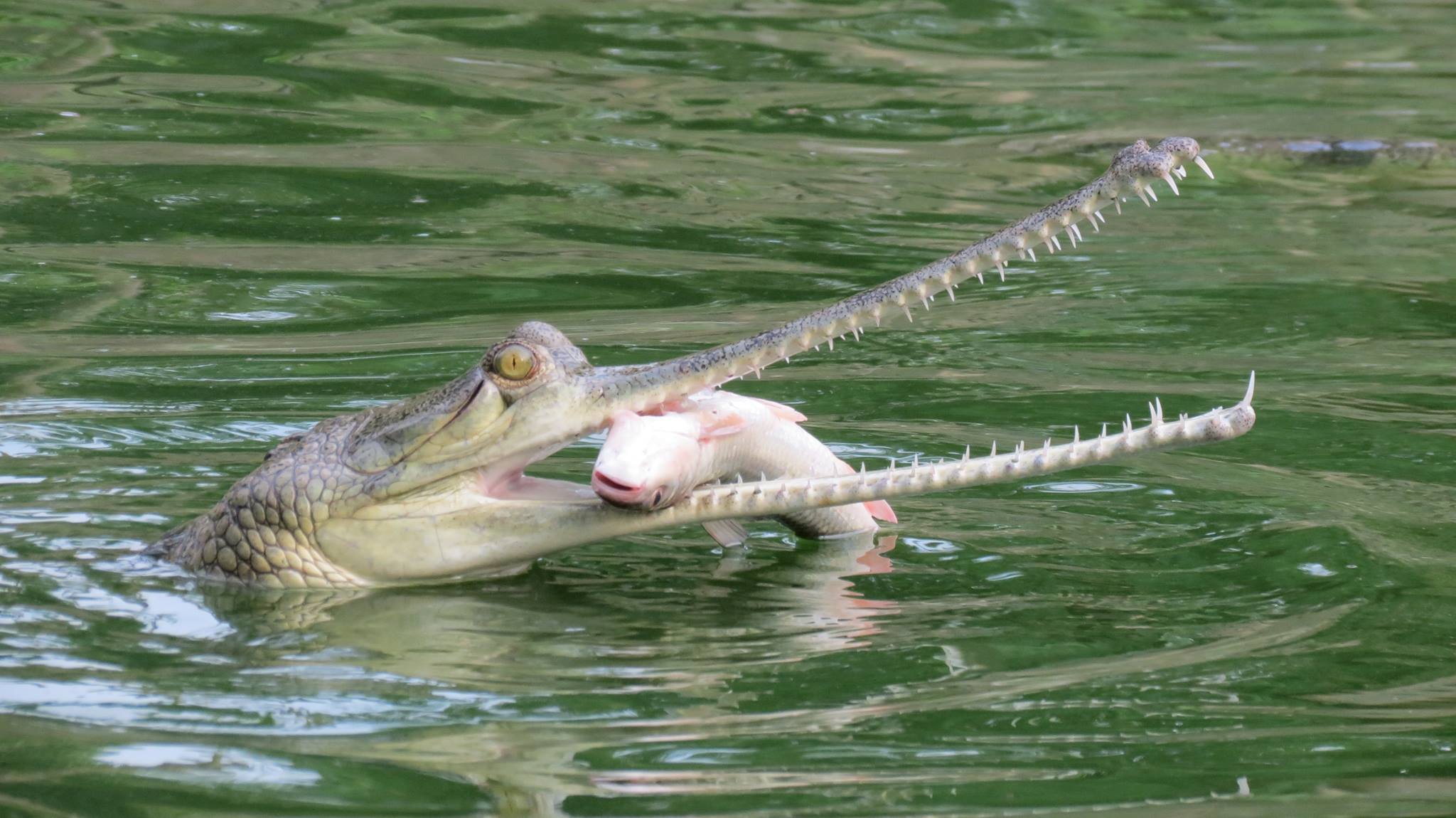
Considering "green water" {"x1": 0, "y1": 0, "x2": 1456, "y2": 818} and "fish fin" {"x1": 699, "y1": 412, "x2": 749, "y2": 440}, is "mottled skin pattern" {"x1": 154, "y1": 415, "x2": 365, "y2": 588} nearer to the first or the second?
"green water" {"x1": 0, "y1": 0, "x2": 1456, "y2": 818}

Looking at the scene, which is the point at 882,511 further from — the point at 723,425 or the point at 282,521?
the point at 282,521

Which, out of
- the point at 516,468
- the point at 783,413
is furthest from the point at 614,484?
the point at 783,413

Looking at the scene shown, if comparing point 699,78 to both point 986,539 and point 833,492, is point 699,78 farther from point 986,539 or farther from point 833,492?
point 833,492

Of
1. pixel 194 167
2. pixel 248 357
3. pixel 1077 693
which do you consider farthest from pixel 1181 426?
pixel 194 167

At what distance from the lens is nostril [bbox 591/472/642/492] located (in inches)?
175

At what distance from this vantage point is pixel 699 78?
1328cm

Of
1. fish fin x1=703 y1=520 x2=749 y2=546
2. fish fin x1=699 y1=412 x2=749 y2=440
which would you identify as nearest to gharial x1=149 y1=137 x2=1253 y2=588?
fish fin x1=699 y1=412 x2=749 y2=440

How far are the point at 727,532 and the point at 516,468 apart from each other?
2.02ft

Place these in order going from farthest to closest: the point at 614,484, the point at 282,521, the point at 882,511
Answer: the point at 882,511 < the point at 282,521 < the point at 614,484

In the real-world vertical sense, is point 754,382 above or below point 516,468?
below

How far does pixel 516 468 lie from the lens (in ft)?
16.2

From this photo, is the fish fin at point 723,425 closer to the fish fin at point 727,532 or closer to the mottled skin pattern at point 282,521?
the fish fin at point 727,532

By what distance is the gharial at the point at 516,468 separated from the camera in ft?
13.8

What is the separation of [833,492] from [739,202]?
6214 mm
